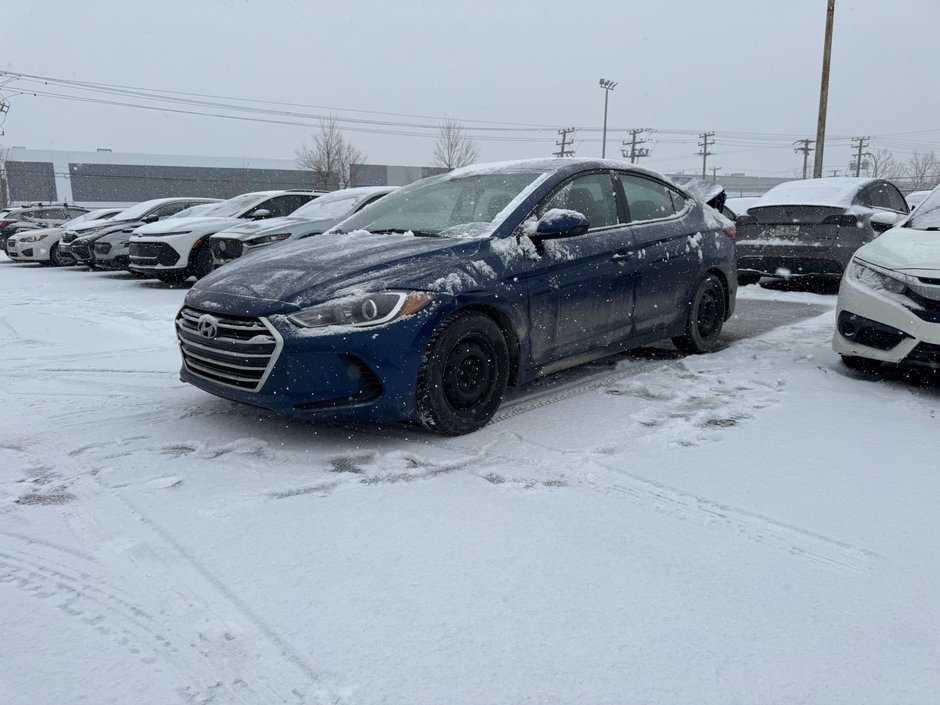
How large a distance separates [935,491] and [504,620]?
215cm

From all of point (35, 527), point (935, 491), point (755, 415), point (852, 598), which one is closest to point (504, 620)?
point (852, 598)

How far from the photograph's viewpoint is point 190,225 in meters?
10.9

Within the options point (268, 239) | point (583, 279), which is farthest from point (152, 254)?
point (583, 279)

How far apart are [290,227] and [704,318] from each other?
230 inches

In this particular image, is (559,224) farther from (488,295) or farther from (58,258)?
(58,258)

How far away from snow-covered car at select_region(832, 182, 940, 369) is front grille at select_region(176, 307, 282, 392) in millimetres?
3746

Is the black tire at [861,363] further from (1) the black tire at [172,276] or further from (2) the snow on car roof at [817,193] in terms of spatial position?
(1) the black tire at [172,276]

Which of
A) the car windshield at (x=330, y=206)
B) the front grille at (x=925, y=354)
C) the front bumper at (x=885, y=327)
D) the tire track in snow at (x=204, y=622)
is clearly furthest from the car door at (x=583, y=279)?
the car windshield at (x=330, y=206)

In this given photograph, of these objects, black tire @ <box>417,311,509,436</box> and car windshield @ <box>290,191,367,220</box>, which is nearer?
black tire @ <box>417,311,509,436</box>

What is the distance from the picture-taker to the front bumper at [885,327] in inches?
169

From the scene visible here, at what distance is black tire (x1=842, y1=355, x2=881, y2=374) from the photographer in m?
4.96

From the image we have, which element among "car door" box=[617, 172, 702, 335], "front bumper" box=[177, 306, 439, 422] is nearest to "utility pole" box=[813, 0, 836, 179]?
"car door" box=[617, 172, 702, 335]

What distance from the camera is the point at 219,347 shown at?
3600 mm

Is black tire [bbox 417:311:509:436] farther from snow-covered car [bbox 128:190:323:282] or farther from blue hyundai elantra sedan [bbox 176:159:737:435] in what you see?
snow-covered car [bbox 128:190:323:282]
